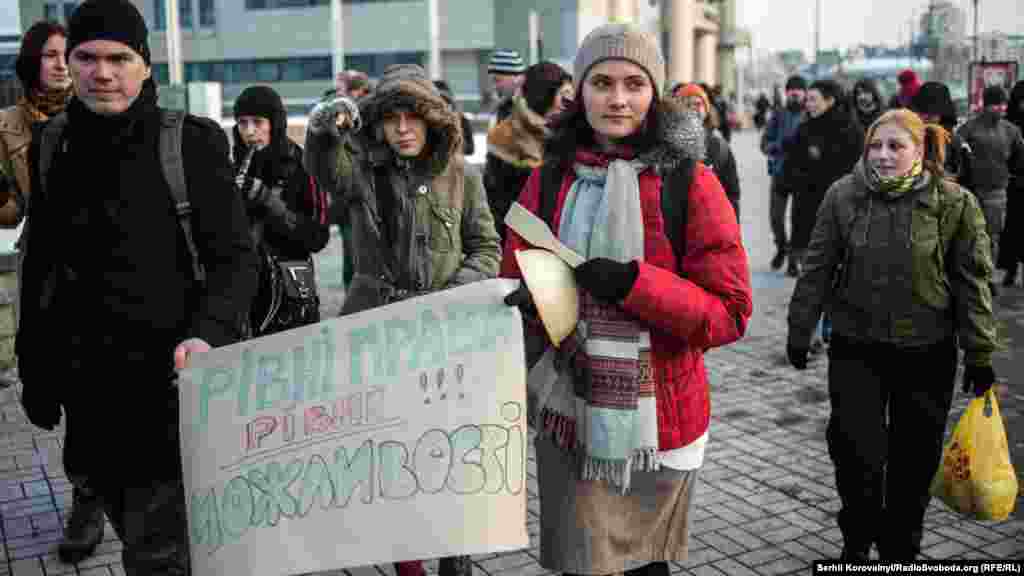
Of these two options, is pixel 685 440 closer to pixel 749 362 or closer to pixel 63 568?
pixel 63 568

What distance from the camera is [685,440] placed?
2.89 metres

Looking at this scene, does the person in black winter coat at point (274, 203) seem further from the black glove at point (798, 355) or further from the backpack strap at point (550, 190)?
the black glove at point (798, 355)

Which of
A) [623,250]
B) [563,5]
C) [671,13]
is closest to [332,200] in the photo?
[623,250]

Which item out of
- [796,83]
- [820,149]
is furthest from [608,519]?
[796,83]

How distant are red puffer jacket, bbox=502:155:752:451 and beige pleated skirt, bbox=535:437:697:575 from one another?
0.54 feet

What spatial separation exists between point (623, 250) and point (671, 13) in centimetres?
5447

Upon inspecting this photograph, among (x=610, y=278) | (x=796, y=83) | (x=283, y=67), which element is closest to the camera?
(x=610, y=278)

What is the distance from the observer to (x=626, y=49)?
2.79 metres

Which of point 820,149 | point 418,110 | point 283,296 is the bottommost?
point 283,296

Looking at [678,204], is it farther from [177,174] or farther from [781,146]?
[781,146]

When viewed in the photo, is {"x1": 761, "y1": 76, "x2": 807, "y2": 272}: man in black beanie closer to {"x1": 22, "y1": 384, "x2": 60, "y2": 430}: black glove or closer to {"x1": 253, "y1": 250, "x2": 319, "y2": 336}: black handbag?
{"x1": 253, "y1": 250, "x2": 319, "y2": 336}: black handbag

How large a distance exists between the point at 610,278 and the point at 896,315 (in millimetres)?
1745

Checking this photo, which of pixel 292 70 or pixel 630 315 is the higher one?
pixel 292 70

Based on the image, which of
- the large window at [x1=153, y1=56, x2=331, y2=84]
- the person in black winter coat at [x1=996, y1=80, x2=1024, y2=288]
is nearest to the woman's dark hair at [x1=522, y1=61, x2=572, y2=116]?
the person in black winter coat at [x1=996, y1=80, x2=1024, y2=288]
